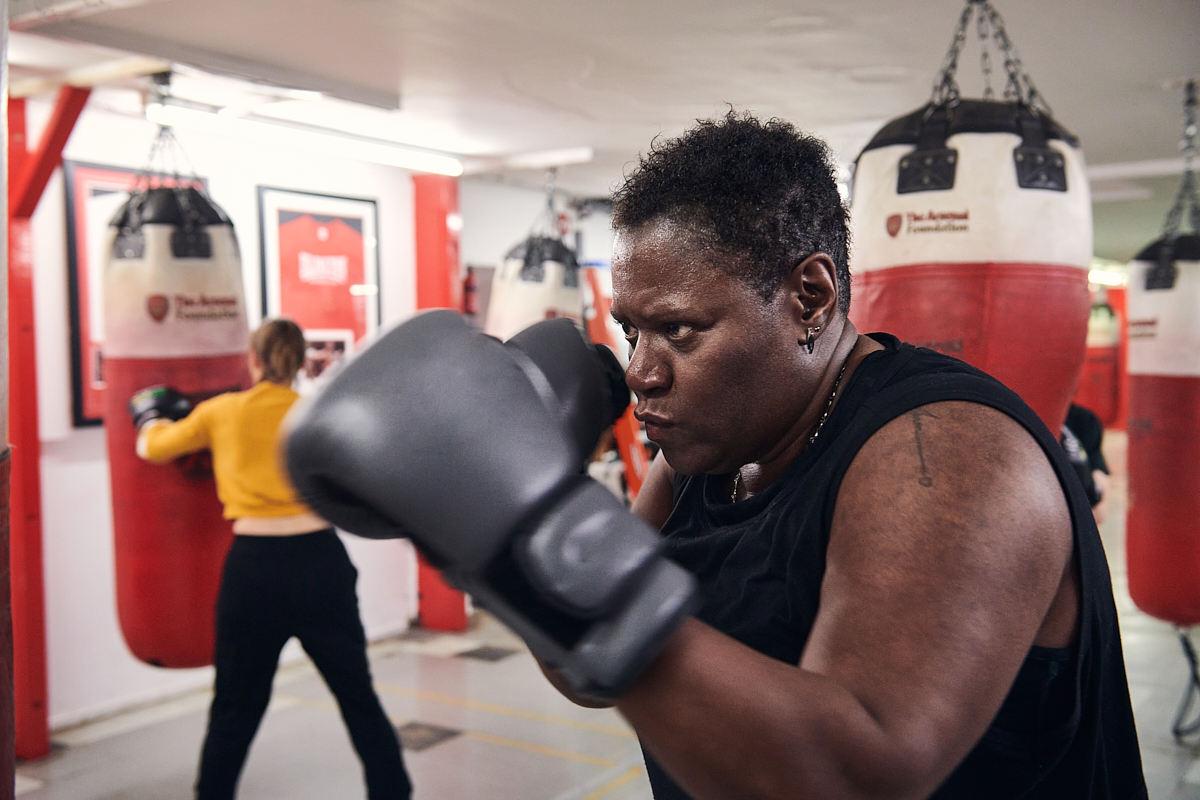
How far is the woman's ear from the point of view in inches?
36.2

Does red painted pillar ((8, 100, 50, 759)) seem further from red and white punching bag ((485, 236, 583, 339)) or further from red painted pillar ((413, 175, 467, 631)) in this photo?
red painted pillar ((413, 175, 467, 631))

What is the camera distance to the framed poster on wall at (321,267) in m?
4.82

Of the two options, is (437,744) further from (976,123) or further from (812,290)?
(812,290)

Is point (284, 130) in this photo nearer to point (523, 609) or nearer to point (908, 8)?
point (908, 8)

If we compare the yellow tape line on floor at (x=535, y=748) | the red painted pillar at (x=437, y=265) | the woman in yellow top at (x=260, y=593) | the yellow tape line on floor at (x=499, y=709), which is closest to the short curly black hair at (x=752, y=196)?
the woman in yellow top at (x=260, y=593)

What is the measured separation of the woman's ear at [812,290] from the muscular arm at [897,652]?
0.63ft

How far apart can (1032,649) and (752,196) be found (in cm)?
47

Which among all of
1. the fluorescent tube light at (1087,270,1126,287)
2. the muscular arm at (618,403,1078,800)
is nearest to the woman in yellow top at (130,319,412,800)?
the muscular arm at (618,403,1078,800)

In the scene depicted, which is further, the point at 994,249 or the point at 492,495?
the point at 994,249

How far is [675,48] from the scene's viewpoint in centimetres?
346

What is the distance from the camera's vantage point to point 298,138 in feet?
14.4

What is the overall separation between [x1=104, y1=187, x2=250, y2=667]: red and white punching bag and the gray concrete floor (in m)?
0.77

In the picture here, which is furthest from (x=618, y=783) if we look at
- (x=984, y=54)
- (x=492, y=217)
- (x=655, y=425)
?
(x=492, y=217)

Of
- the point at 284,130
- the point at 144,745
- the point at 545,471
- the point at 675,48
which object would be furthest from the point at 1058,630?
the point at 284,130
